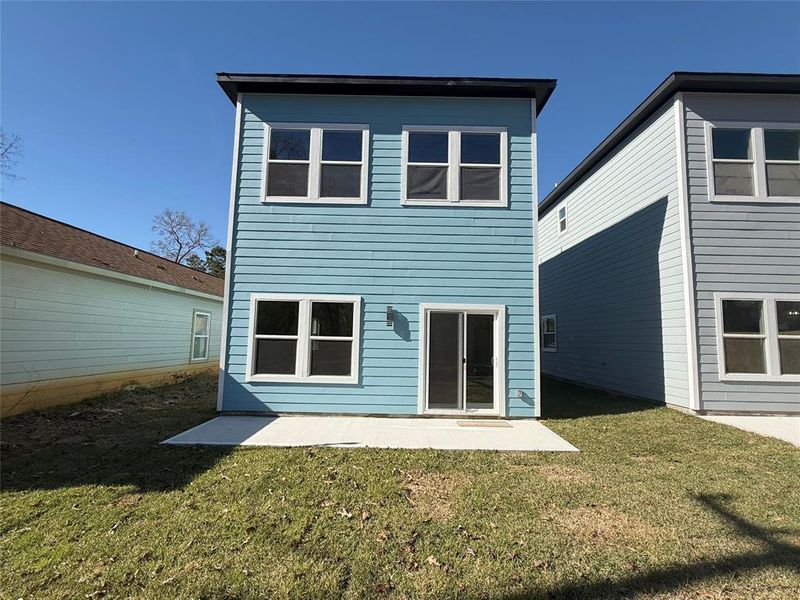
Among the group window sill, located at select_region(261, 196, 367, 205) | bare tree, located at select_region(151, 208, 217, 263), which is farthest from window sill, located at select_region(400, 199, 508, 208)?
bare tree, located at select_region(151, 208, 217, 263)

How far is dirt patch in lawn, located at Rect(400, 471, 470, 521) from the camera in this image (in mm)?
3740

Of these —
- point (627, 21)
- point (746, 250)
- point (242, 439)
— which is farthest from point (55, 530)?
point (627, 21)

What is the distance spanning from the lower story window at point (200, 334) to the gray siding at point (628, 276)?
40.9ft

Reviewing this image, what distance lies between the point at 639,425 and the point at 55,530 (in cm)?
798

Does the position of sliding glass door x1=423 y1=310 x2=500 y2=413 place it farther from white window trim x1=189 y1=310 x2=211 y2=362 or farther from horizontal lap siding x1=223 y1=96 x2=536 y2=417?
white window trim x1=189 y1=310 x2=211 y2=362

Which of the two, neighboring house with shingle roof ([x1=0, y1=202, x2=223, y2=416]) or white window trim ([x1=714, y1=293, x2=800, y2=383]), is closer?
neighboring house with shingle roof ([x1=0, y1=202, x2=223, y2=416])

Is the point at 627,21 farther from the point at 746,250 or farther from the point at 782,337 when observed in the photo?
the point at 782,337

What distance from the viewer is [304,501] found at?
392cm

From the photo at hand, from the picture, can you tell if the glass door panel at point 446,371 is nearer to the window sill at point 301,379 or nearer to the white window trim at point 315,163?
the window sill at point 301,379

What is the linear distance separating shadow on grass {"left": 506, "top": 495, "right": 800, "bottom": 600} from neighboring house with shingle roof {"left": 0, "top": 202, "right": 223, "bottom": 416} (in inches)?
368

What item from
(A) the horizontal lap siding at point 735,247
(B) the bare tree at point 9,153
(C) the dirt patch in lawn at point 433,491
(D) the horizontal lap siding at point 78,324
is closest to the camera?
(C) the dirt patch in lawn at point 433,491

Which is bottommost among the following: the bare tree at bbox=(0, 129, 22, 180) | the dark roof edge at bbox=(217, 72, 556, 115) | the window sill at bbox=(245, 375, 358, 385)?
the window sill at bbox=(245, 375, 358, 385)

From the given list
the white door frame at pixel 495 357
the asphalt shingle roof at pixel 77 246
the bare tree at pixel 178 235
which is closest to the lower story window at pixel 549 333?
the white door frame at pixel 495 357

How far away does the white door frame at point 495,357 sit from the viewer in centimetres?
774
